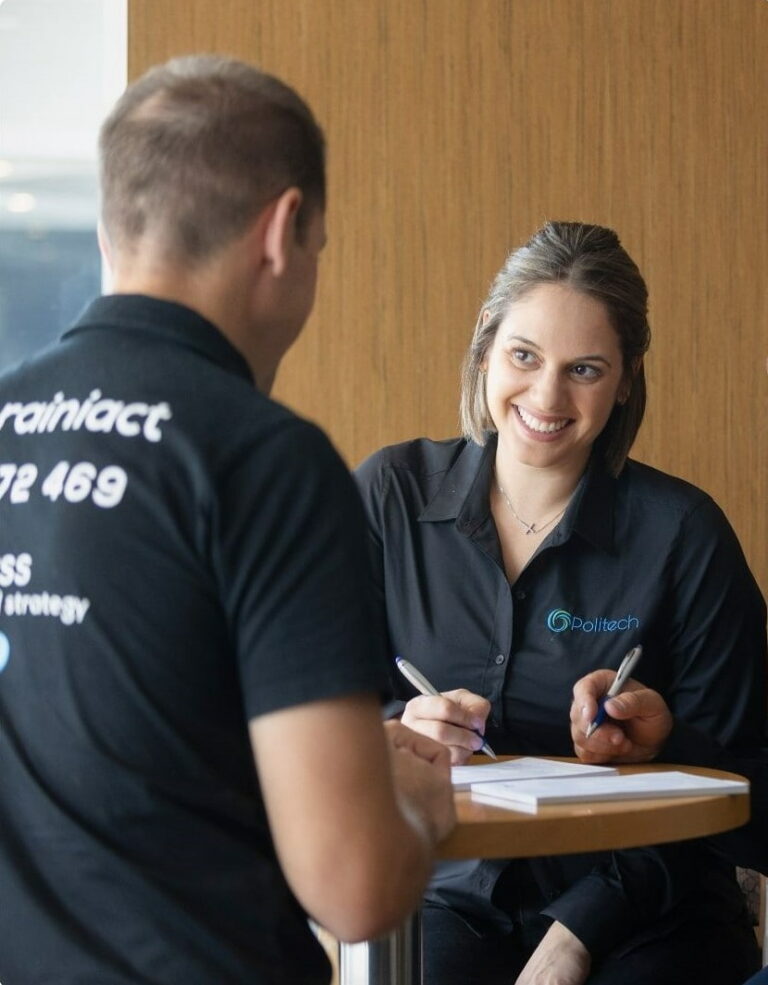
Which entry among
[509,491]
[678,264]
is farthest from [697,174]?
[509,491]

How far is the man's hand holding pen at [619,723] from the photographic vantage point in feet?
5.81

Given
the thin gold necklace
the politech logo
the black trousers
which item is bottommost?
the black trousers

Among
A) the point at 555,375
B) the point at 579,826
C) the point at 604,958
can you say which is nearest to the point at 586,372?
the point at 555,375

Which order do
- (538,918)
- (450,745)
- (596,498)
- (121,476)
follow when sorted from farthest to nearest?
1. (596,498)
2. (538,918)
3. (450,745)
4. (121,476)

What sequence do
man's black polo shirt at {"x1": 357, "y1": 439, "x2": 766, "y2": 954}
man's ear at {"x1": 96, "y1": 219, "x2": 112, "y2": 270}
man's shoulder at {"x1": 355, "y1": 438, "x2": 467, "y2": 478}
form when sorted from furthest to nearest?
man's shoulder at {"x1": 355, "y1": 438, "x2": 467, "y2": 478}
man's black polo shirt at {"x1": 357, "y1": 439, "x2": 766, "y2": 954}
man's ear at {"x1": 96, "y1": 219, "x2": 112, "y2": 270}

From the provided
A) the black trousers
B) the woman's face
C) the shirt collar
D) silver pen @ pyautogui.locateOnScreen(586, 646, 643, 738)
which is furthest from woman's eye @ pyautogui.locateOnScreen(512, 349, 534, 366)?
the black trousers

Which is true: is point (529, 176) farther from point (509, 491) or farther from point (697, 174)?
point (509, 491)

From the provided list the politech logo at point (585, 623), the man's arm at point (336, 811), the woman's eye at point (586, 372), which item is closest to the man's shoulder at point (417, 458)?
the woman's eye at point (586, 372)

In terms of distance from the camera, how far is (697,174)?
3496 millimetres

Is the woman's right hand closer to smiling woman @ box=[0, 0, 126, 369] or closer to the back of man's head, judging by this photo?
the back of man's head

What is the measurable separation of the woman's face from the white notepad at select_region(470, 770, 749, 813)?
710mm

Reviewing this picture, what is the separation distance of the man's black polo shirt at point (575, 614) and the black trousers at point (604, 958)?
1.4 inches

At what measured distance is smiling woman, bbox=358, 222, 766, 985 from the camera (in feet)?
6.31

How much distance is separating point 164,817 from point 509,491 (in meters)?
1.36
